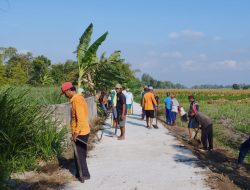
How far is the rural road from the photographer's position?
7793 millimetres

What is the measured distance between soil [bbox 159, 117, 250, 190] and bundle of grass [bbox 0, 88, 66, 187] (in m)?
3.75

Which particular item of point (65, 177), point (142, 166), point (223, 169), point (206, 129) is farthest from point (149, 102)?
point (65, 177)

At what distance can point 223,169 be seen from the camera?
9.99m

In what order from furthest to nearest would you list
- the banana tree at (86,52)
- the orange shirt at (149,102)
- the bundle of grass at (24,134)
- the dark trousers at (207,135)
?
the banana tree at (86,52)
the orange shirt at (149,102)
the dark trousers at (207,135)
the bundle of grass at (24,134)

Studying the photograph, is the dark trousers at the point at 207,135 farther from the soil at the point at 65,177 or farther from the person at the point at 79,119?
the person at the point at 79,119

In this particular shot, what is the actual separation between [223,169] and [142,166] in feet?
6.82

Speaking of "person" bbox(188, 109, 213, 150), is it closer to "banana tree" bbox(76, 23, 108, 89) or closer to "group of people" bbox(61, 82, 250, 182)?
"group of people" bbox(61, 82, 250, 182)

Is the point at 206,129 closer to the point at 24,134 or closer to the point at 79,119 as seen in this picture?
the point at 79,119

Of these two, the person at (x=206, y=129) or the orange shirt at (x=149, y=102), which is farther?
the orange shirt at (x=149, y=102)

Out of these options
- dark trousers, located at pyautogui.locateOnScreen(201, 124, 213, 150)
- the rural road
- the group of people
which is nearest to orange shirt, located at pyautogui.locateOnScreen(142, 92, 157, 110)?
the group of people

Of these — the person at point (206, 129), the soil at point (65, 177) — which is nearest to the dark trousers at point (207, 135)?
the person at point (206, 129)

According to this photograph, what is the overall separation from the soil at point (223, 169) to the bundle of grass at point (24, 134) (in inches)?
148

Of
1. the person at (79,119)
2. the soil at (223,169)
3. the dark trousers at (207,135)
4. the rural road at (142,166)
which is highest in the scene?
the person at (79,119)

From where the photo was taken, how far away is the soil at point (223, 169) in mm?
7977
